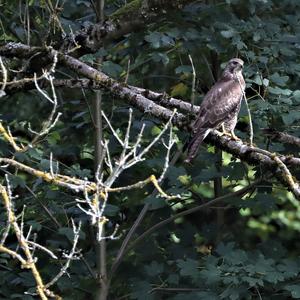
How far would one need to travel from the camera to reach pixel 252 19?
6.46m

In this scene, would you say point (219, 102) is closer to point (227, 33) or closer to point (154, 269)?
point (227, 33)

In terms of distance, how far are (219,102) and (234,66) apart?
289 mm

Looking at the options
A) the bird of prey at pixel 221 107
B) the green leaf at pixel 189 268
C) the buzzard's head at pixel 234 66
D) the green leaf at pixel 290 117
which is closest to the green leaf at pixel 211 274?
the green leaf at pixel 189 268

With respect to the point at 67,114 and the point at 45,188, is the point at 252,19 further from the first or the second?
the point at 67,114

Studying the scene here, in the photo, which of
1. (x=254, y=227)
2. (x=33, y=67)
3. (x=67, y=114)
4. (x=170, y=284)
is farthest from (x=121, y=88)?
(x=254, y=227)

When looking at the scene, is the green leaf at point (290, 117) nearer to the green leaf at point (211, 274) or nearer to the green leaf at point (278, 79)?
the green leaf at point (278, 79)

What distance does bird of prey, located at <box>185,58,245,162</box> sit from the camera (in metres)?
5.88

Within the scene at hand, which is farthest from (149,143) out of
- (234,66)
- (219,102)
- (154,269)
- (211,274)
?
(211,274)

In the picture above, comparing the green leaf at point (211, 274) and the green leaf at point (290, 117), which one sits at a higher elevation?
the green leaf at point (290, 117)

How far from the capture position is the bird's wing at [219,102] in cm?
627

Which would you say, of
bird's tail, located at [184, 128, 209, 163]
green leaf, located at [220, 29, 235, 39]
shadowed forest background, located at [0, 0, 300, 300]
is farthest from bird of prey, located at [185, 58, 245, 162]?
green leaf, located at [220, 29, 235, 39]

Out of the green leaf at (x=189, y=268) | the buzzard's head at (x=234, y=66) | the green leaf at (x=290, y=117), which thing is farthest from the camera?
the buzzard's head at (x=234, y=66)

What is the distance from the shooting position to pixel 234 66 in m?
6.64

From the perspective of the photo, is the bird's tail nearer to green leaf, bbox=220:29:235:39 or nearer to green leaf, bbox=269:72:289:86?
green leaf, bbox=269:72:289:86
